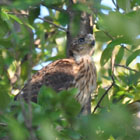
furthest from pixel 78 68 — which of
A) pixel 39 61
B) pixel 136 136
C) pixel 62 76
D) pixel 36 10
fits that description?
pixel 136 136

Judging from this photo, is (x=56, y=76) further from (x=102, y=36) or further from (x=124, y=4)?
(x=124, y=4)

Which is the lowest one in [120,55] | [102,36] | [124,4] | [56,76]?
[56,76]

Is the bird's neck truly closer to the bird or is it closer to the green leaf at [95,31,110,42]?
the bird

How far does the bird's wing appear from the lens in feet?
15.6

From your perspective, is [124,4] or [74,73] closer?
[124,4]

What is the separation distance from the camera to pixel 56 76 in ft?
16.4

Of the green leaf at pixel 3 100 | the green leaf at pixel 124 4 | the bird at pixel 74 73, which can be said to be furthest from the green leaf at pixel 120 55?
the green leaf at pixel 3 100

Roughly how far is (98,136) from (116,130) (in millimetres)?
96

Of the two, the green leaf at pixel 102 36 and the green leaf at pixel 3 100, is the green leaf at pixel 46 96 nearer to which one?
the green leaf at pixel 3 100

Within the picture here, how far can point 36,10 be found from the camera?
3.24 meters

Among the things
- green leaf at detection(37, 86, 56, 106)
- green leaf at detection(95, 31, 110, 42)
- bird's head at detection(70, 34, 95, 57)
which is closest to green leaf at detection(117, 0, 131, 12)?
green leaf at detection(37, 86, 56, 106)

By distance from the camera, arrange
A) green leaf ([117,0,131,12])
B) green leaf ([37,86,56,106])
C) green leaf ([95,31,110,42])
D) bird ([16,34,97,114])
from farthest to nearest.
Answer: bird ([16,34,97,114]) < green leaf ([95,31,110,42]) < green leaf ([117,0,131,12]) < green leaf ([37,86,56,106])

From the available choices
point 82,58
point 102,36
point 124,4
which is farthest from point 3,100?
point 82,58

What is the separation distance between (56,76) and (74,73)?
22 cm
